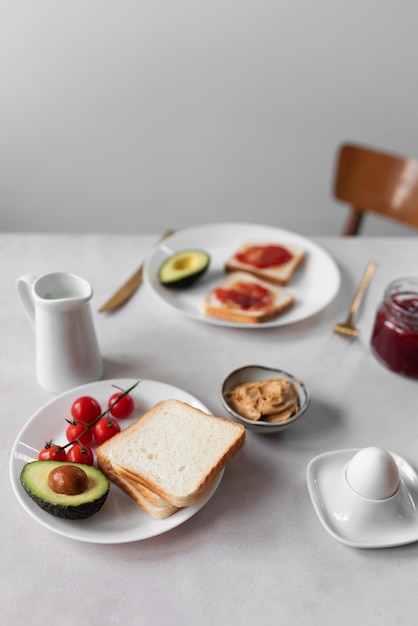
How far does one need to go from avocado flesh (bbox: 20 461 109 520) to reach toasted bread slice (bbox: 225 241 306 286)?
807 mm

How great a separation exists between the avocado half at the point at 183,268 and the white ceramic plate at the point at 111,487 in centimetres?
40

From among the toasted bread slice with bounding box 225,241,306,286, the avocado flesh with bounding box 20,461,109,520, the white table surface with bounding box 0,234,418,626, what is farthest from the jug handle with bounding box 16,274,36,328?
the toasted bread slice with bounding box 225,241,306,286

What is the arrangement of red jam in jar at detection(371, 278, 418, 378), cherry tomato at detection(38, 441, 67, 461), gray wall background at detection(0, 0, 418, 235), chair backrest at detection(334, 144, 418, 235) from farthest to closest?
gray wall background at detection(0, 0, 418, 235), chair backrest at detection(334, 144, 418, 235), red jam in jar at detection(371, 278, 418, 378), cherry tomato at detection(38, 441, 67, 461)

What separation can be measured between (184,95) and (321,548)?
2.16 metres

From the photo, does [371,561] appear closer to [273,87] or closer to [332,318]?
[332,318]

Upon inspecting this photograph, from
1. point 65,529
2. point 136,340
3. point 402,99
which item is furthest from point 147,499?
point 402,99

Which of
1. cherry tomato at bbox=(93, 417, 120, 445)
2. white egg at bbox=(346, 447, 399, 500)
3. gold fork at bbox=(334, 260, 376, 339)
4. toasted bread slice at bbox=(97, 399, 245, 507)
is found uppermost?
white egg at bbox=(346, 447, 399, 500)

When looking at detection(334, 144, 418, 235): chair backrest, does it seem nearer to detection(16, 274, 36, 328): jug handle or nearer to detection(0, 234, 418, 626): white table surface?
detection(0, 234, 418, 626): white table surface

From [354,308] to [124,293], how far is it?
1.90ft

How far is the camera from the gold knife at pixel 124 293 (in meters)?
1.54

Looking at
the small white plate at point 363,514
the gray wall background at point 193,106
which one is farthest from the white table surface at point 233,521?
the gray wall background at point 193,106

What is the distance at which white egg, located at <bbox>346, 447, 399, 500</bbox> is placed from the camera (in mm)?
994

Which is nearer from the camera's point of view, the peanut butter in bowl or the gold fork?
the peanut butter in bowl

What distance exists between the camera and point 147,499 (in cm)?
103
